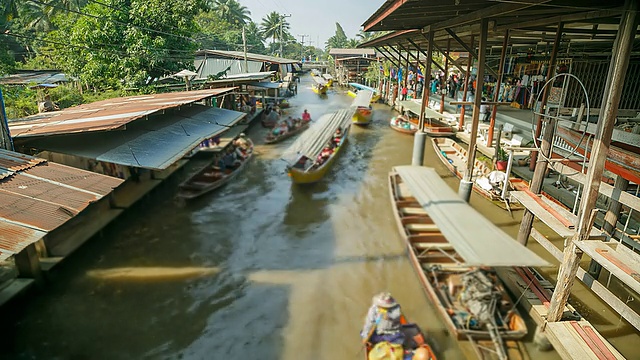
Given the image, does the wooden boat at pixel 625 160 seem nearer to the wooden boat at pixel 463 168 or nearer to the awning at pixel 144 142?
the wooden boat at pixel 463 168

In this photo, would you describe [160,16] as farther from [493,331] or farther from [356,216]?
[493,331]

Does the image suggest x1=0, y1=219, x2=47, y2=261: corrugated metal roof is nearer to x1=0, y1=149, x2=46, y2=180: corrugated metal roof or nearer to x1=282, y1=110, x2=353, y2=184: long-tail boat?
x1=0, y1=149, x2=46, y2=180: corrugated metal roof

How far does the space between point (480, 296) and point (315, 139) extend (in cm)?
1017

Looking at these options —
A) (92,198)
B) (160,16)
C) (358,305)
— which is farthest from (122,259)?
(160,16)

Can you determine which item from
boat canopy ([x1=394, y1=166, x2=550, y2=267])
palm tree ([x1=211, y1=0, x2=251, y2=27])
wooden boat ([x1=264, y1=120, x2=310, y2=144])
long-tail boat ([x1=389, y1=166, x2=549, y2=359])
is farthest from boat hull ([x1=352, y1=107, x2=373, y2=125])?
palm tree ([x1=211, y1=0, x2=251, y2=27])

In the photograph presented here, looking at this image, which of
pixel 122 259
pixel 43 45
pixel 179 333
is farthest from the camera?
pixel 43 45

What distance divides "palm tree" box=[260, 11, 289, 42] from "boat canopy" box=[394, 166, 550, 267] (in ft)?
223

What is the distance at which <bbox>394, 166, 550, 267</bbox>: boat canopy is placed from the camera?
5992mm

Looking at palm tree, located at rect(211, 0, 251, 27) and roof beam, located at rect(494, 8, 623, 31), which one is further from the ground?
palm tree, located at rect(211, 0, 251, 27)

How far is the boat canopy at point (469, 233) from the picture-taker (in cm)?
599

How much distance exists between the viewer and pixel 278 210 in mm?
12727

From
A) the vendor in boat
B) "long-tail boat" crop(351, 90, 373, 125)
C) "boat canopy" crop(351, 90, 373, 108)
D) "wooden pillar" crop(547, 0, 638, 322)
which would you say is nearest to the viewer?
"wooden pillar" crop(547, 0, 638, 322)

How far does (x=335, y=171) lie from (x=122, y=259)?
394 inches

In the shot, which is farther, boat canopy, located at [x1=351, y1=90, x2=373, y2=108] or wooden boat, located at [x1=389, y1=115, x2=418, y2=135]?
boat canopy, located at [x1=351, y1=90, x2=373, y2=108]
